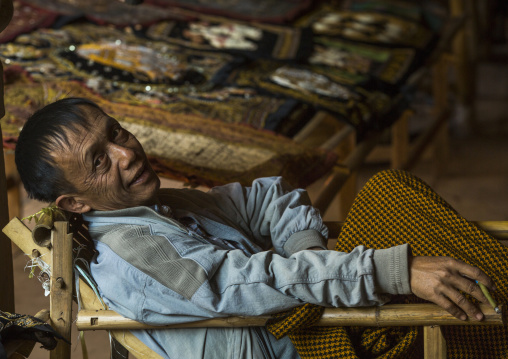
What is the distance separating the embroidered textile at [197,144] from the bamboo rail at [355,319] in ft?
3.09

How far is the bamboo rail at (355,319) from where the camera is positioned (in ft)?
4.16

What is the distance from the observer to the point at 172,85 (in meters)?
2.97

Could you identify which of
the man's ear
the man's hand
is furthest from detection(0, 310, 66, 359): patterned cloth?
the man's hand

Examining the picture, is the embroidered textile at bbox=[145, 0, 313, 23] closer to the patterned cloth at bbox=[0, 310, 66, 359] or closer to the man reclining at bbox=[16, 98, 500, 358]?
the man reclining at bbox=[16, 98, 500, 358]

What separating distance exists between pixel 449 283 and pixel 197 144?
4.57 ft

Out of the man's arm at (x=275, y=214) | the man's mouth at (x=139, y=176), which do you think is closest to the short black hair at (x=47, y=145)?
the man's mouth at (x=139, y=176)

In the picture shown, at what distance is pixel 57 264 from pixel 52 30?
2407mm

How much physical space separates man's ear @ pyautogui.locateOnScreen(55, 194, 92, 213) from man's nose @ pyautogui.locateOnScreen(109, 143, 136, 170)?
0.12m

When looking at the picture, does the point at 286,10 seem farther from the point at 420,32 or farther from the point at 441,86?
the point at 441,86

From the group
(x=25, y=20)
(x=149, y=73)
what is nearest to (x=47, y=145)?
(x=149, y=73)

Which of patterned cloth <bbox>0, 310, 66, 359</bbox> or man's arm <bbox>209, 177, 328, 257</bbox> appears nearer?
patterned cloth <bbox>0, 310, 66, 359</bbox>

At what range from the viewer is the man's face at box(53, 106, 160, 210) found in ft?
4.58

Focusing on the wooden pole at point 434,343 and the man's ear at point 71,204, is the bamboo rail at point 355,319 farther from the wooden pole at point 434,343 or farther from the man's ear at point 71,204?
the man's ear at point 71,204

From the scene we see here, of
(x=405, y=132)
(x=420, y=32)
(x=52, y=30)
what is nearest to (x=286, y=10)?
(x=420, y=32)
